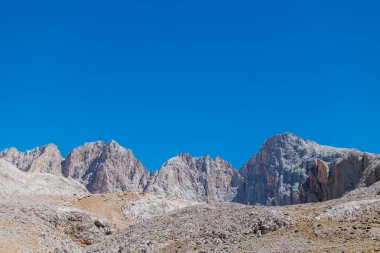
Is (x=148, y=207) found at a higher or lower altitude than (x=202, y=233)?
higher

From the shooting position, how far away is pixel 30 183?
3797 inches

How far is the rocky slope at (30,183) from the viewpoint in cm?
8656

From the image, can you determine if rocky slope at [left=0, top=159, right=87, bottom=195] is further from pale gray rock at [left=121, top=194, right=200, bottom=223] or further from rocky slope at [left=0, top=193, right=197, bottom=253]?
pale gray rock at [left=121, top=194, right=200, bottom=223]

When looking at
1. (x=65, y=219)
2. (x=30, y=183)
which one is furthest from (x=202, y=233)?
(x=30, y=183)

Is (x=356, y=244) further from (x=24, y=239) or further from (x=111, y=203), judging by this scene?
(x=111, y=203)

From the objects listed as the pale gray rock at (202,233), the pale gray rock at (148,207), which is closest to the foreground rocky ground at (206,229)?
the pale gray rock at (202,233)

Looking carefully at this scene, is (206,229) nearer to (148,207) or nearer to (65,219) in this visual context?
(65,219)

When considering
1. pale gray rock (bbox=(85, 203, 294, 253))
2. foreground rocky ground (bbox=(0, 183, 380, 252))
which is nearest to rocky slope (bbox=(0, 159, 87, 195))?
foreground rocky ground (bbox=(0, 183, 380, 252))

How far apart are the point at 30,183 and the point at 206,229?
62.0 m

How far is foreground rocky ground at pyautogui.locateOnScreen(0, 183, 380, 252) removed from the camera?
3853 cm

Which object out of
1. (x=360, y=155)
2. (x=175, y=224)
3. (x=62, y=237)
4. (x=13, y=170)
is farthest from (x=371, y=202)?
(x=360, y=155)

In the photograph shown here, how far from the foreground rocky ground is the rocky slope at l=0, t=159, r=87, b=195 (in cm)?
2653

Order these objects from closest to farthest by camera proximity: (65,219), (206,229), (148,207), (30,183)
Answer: (206,229), (65,219), (148,207), (30,183)

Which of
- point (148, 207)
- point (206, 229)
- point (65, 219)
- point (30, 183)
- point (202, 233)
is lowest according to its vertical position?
point (202, 233)
